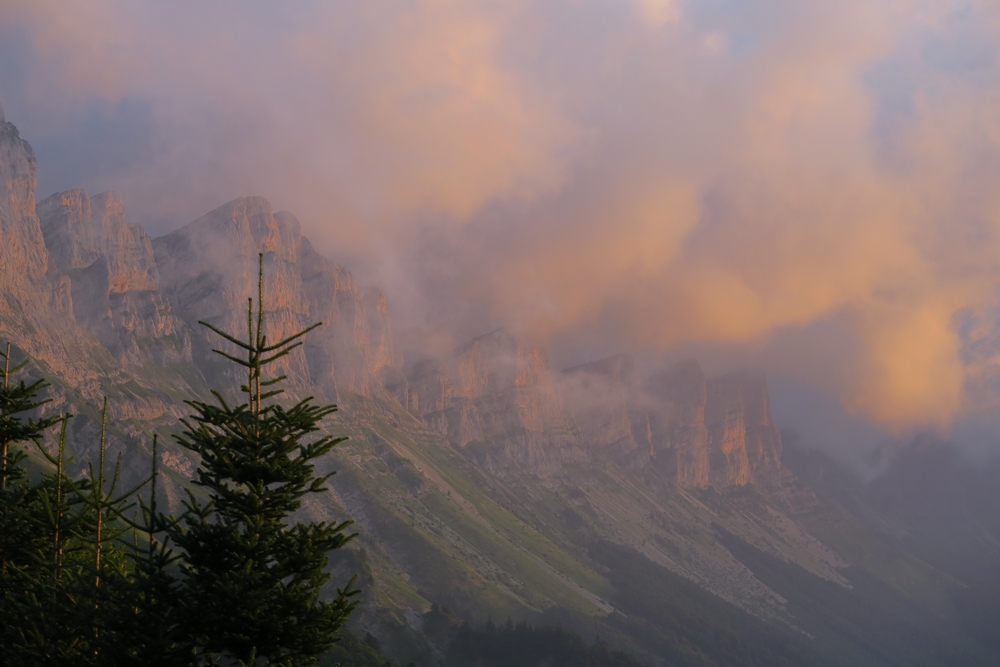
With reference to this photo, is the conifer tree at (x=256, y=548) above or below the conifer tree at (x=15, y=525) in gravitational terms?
above

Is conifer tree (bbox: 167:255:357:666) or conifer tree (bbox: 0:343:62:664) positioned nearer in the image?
conifer tree (bbox: 167:255:357:666)

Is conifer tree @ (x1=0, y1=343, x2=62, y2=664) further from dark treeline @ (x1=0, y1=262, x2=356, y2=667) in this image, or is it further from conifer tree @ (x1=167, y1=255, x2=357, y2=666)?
conifer tree @ (x1=167, y1=255, x2=357, y2=666)

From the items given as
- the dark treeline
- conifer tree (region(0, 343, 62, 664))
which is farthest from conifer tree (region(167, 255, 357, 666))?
conifer tree (region(0, 343, 62, 664))

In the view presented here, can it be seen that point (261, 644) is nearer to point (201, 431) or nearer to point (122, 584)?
point (122, 584)

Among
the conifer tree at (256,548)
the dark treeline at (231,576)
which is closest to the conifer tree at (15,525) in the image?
the dark treeline at (231,576)

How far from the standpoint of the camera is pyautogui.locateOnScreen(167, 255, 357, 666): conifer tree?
26953mm

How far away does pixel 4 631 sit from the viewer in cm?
3425

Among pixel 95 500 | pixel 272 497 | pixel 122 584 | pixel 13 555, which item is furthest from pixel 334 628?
pixel 13 555

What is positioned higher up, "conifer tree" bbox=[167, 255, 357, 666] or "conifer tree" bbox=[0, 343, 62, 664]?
"conifer tree" bbox=[167, 255, 357, 666]

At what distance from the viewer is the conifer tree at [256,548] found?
27.0 meters

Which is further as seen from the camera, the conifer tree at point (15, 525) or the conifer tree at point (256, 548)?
the conifer tree at point (15, 525)

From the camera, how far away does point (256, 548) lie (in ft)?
90.4

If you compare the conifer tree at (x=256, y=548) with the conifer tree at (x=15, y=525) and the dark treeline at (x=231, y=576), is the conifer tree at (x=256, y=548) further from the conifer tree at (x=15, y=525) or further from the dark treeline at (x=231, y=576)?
the conifer tree at (x=15, y=525)

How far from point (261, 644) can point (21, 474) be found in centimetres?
2257
